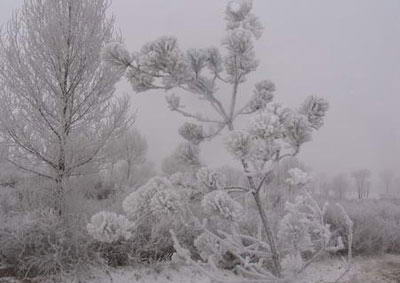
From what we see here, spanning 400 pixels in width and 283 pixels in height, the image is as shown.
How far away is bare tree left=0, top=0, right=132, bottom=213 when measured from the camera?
23.4ft

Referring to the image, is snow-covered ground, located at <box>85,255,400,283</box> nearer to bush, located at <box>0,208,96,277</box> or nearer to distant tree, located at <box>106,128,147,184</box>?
bush, located at <box>0,208,96,277</box>

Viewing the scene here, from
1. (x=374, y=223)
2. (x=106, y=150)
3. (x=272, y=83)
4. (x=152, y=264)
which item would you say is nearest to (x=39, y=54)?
(x=106, y=150)

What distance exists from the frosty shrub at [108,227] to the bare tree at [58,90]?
18.1 ft

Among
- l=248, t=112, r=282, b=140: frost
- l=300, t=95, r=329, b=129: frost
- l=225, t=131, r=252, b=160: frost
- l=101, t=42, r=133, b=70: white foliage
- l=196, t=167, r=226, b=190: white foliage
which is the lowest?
l=196, t=167, r=226, b=190: white foliage

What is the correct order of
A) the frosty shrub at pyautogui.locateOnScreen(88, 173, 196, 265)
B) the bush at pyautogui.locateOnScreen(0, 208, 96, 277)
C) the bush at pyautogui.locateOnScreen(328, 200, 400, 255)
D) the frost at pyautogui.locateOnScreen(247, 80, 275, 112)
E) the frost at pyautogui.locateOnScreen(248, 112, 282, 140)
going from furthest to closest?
the bush at pyautogui.locateOnScreen(328, 200, 400, 255) < the bush at pyautogui.locateOnScreen(0, 208, 96, 277) < the frost at pyautogui.locateOnScreen(247, 80, 275, 112) < the frosty shrub at pyautogui.locateOnScreen(88, 173, 196, 265) < the frost at pyautogui.locateOnScreen(248, 112, 282, 140)

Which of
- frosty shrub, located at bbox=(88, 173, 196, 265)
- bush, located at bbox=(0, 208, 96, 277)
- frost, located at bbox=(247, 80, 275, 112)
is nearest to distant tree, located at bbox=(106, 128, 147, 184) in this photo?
bush, located at bbox=(0, 208, 96, 277)

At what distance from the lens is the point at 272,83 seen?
2.32 meters

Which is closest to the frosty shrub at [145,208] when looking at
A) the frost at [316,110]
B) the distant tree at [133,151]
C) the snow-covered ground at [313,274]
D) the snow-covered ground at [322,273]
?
the frost at [316,110]

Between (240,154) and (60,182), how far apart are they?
6159 millimetres

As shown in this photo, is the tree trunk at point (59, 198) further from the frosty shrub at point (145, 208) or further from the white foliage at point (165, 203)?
the white foliage at point (165, 203)

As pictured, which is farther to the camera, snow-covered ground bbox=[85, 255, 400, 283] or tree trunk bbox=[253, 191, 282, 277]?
snow-covered ground bbox=[85, 255, 400, 283]

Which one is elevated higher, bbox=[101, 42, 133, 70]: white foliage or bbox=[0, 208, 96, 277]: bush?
bbox=[101, 42, 133, 70]: white foliage

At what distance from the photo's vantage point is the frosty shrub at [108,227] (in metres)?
1.66

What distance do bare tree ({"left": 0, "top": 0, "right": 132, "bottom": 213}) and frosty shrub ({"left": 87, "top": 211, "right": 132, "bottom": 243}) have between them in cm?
552
